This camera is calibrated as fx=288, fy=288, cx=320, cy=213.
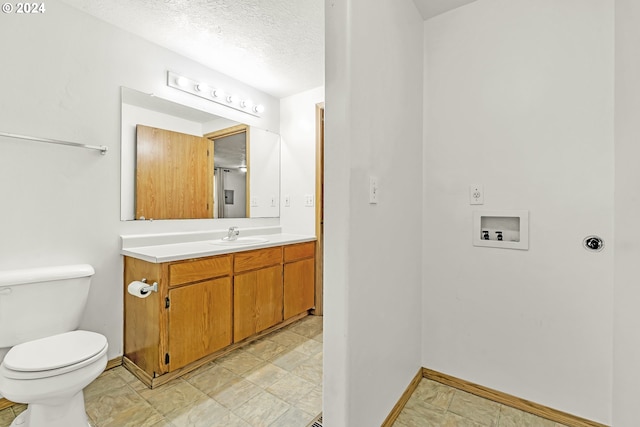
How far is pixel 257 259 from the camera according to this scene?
7.81ft

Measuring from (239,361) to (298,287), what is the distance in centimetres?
89

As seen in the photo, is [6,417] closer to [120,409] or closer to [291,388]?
[120,409]

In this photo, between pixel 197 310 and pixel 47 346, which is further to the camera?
pixel 197 310

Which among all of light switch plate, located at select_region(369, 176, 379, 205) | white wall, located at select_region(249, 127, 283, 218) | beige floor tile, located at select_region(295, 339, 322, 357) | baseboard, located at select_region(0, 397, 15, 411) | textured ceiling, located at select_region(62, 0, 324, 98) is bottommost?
beige floor tile, located at select_region(295, 339, 322, 357)

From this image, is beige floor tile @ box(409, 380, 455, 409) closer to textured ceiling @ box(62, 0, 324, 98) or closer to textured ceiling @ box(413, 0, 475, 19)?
textured ceiling @ box(413, 0, 475, 19)

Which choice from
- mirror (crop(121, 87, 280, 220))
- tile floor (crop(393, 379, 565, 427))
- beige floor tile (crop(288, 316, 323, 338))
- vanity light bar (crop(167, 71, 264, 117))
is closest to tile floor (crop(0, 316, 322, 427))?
beige floor tile (crop(288, 316, 323, 338))

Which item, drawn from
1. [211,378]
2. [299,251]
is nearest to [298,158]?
[299,251]

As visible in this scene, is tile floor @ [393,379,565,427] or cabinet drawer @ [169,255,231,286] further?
cabinet drawer @ [169,255,231,286]

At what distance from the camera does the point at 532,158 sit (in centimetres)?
155

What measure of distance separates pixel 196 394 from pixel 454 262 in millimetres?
1751

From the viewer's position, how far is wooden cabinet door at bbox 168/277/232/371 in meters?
1.82

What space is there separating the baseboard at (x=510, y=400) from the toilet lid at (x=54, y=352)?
190 cm

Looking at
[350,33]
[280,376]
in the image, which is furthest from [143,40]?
[280,376]

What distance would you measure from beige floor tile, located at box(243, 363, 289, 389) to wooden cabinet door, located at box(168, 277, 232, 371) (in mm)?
323
